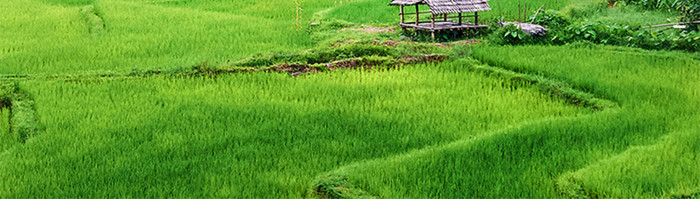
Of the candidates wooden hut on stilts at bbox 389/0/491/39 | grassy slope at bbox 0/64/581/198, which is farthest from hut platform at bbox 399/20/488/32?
grassy slope at bbox 0/64/581/198

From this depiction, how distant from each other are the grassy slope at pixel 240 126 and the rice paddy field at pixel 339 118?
2 centimetres

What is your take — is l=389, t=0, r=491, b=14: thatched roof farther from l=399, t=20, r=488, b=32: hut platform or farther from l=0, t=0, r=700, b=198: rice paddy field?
l=0, t=0, r=700, b=198: rice paddy field

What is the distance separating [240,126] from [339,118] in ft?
2.68

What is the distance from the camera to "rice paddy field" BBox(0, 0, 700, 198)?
12.5 ft

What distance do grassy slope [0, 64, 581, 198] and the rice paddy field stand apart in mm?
18

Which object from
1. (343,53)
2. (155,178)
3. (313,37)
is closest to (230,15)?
(313,37)

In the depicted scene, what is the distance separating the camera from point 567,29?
27.9 ft

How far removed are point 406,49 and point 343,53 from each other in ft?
2.65

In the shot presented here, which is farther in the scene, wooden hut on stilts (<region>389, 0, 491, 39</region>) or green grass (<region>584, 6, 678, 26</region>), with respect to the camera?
green grass (<region>584, 6, 678, 26</region>)

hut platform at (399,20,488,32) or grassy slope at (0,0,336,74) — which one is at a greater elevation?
grassy slope at (0,0,336,74)

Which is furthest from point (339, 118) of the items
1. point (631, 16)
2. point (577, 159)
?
point (631, 16)

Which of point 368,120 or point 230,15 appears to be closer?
point 368,120

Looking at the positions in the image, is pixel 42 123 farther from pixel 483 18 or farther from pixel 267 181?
pixel 483 18

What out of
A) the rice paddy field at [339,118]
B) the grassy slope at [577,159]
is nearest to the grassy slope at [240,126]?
the rice paddy field at [339,118]
